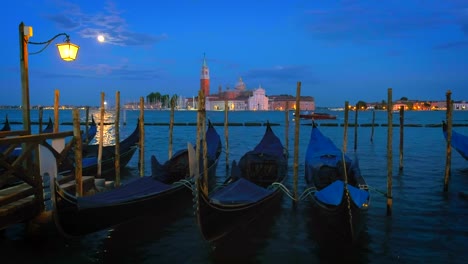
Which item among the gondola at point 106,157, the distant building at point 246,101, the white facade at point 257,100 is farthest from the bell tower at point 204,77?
the gondola at point 106,157

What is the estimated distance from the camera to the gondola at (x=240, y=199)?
453 cm

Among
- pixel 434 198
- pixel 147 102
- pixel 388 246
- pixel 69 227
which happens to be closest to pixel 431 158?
pixel 434 198

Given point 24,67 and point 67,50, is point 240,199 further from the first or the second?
point 24,67

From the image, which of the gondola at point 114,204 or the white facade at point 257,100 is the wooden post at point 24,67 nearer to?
the gondola at point 114,204

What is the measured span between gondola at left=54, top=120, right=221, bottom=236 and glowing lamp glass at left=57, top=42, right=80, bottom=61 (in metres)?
2.02

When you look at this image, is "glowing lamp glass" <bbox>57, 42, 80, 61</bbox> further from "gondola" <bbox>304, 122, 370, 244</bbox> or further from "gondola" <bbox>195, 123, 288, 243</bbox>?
"gondola" <bbox>304, 122, 370, 244</bbox>

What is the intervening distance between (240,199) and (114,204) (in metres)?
1.72

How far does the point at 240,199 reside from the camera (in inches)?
217

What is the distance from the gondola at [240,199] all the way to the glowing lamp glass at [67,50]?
2.61 meters

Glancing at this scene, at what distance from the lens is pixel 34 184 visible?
4953 millimetres

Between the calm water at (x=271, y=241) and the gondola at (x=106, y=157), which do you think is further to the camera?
the gondola at (x=106, y=157)

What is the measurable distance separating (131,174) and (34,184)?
21.5 feet

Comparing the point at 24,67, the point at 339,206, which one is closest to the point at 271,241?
the point at 339,206

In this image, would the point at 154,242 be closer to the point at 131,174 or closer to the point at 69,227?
the point at 69,227
